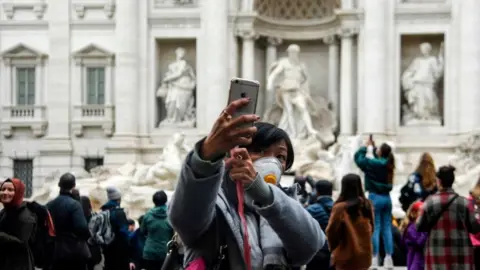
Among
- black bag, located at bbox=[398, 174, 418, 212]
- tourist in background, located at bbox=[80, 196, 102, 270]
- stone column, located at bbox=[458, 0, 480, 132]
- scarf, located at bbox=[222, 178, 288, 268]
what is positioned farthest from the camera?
stone column, located at bbox=[458, 0, 480, 132]

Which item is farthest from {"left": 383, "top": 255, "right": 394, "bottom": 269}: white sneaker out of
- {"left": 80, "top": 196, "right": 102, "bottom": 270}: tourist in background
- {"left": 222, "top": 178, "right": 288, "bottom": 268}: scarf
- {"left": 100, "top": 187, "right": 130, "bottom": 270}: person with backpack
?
{"left": 222, "top": 178, "right": 288, "bottom": 268}: scarf

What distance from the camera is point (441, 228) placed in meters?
8.46

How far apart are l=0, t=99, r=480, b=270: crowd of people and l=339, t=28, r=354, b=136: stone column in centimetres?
1111

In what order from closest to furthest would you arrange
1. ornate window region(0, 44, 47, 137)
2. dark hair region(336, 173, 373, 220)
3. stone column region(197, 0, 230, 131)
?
dark hair region(336, 173, 373, 220)
stone column region(197, 0, 230, 131)
ornate window region(0, 44, 47, 137)

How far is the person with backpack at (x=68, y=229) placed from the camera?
1031cm

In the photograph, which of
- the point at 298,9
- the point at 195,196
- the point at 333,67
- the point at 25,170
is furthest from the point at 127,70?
the point at 195,196

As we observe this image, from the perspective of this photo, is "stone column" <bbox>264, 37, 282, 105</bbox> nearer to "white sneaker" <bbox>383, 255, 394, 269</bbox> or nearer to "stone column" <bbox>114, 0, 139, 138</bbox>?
"stone column" <bbox>114, 0, 139, 138</bbox>

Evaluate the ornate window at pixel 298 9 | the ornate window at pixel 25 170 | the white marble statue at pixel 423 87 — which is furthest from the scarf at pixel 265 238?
the ornate window at pixel 25 170

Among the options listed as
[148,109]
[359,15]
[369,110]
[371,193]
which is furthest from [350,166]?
[371,193]

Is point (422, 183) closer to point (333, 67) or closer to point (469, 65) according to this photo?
point (469, 65)

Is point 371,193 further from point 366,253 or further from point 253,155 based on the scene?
point 253,155

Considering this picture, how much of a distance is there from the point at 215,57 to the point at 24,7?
249 inches

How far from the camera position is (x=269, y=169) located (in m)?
4.27

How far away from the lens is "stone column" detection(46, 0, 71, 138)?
27.0 meters
